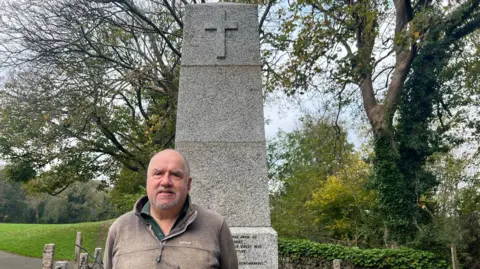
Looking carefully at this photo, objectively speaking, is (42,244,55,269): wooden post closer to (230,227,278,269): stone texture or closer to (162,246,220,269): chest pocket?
(230,227,278,269): stone texture

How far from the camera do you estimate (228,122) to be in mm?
4129

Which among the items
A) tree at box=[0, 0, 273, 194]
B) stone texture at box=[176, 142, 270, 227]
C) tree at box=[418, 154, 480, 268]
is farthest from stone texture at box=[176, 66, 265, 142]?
tree at box=[418, 154, 480, 268]

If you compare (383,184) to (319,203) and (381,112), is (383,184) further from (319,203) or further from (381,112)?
(319,203)

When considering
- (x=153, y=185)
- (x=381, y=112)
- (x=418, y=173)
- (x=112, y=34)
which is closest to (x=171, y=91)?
(x=112, y=34)

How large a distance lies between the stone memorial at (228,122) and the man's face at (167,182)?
5.71 feet

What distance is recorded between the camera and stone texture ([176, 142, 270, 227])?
3875 mm

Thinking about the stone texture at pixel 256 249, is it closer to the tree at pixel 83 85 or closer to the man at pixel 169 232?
the man at pixel 169 232

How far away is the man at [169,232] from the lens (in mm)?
1857

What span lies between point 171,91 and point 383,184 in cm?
924

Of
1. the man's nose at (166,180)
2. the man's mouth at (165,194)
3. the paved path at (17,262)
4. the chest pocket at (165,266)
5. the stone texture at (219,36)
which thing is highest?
the stone texture at (219,36)

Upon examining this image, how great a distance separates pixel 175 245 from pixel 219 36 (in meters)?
3.04

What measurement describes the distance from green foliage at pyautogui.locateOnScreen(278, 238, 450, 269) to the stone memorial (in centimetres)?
944

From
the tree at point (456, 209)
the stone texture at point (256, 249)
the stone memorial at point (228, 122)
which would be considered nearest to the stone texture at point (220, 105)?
the stone memorial at point (228, 122)

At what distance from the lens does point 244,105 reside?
13.7 ft
